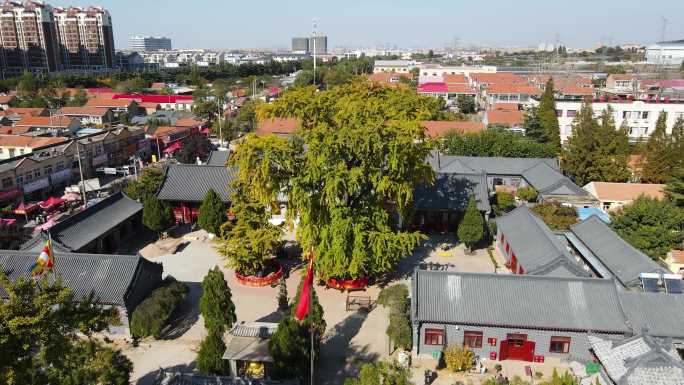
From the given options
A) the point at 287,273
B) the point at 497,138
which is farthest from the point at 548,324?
the point at 497,138

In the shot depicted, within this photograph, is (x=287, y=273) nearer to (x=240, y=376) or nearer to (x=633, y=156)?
(x=240, y=376)

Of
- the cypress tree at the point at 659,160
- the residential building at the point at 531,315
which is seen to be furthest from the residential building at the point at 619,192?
the residential building at the point at 531,315

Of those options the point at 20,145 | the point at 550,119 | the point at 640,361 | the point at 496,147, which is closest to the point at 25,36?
the point at 20,145

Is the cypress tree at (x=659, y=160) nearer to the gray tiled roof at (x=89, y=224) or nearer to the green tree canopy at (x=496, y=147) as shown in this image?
the green tree canopy at (x=496, y=147)

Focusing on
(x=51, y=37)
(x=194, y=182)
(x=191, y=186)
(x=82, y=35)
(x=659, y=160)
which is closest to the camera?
(x=191, y=186)

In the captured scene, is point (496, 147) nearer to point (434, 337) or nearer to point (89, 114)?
point (434, 337)

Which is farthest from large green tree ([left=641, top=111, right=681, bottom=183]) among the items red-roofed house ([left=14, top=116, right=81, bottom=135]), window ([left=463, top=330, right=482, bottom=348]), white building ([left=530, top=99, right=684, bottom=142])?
red-roofed house ([left=14, top=116, right=81, bottom=135])
